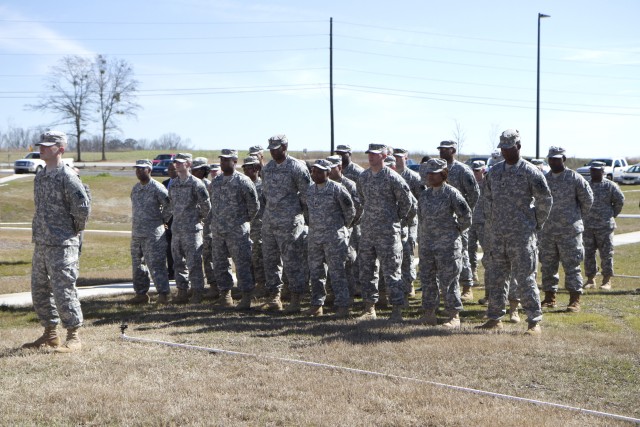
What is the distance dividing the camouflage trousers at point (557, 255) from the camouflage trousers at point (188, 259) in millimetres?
4896

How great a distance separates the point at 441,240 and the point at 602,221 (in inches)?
197

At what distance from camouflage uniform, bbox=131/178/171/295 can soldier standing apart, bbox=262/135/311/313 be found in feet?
5.94

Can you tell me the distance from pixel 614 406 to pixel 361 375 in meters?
2.07

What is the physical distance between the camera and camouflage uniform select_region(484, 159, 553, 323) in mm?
8781

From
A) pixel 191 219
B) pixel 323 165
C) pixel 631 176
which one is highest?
pixel 323 165

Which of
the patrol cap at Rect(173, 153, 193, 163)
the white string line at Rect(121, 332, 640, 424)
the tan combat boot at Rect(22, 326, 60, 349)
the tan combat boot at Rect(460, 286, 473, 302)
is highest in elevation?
the patrol cap at Rect(173, 153, 193, 163)

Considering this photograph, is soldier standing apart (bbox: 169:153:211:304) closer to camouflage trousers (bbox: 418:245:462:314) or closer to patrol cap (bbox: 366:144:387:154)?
patrol cap (bbox: 366:144:387:154)

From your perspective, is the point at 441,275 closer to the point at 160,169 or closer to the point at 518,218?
the point at 518,218

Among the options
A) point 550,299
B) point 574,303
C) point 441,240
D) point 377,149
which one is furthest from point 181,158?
point 574,303

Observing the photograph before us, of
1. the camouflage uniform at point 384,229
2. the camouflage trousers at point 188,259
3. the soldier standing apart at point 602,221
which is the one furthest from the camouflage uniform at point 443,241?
the soldier standing apart at point 602,221

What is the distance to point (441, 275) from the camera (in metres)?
9.30

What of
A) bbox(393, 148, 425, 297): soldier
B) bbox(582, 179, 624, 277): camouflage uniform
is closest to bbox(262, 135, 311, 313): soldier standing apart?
bbox(393, 148, 425, 297): soldier

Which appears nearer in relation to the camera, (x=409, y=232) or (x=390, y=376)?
(x=390, y=376)

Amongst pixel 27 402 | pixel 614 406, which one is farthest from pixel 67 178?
pixel 614 406
